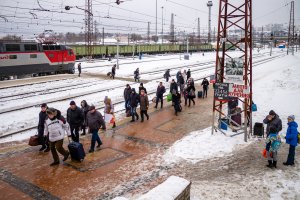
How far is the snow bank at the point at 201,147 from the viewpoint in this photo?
9734 millimetres

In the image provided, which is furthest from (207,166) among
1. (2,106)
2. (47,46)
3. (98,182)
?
(47,46)

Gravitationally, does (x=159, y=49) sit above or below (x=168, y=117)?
above

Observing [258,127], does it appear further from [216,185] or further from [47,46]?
[47,46]

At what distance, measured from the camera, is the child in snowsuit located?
8.46m

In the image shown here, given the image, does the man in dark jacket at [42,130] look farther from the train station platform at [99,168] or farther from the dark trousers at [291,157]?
the dark trousers at [291,157]

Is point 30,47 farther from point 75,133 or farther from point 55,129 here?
point 55,129

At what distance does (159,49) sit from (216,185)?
6857 centimetres

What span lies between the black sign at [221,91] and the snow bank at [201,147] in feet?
4.99

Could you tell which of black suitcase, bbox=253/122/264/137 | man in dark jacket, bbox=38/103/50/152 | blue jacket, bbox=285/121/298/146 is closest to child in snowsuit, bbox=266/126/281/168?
blue jacket, bbox=285/121/298/146

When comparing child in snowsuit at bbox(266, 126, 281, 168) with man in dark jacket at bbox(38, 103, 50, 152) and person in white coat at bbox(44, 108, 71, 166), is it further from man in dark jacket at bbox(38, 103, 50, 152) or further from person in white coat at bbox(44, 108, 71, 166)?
man in dark jacket at bbox(38, 103, 50, 152)

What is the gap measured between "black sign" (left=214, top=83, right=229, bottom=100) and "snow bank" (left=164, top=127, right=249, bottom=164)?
152cm

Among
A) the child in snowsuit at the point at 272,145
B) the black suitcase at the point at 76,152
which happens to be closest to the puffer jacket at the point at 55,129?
the black suitcase at the point at 76,152

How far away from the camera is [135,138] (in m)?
11.8

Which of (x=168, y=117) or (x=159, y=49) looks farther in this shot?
(x=159, y=49)
